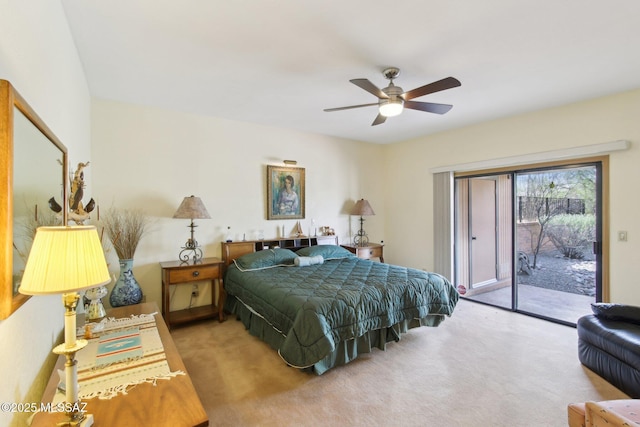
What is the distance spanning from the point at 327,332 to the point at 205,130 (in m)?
3.10

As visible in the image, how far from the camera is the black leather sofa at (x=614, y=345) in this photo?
→ 2178 mm

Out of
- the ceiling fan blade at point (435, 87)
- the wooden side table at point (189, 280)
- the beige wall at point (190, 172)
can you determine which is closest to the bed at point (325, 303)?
the wooden side table at point (189, 280)

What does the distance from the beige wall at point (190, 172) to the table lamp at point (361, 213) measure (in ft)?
1.40

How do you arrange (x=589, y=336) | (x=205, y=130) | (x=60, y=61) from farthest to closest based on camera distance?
(x=205, y=130)
(x=589, y=336)
(x=60, y=61)

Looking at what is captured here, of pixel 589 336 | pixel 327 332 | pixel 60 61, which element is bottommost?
pixel 589 336

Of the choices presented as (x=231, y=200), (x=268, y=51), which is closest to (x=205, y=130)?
(x=231, y=200)

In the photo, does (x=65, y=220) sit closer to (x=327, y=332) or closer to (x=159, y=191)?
(x=327, y=332)

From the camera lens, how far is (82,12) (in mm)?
1922

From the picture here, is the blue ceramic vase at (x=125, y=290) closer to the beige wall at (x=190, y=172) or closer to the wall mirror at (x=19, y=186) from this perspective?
the beige wall at (x=190, y=172)

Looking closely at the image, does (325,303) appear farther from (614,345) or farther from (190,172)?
(190,172)

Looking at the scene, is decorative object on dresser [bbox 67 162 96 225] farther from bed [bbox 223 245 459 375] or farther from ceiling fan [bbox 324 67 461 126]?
ceiling fan [bbox 324 67 461 126]

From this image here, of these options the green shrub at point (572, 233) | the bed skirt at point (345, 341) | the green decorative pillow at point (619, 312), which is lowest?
the bed skirt at point (345, 341)

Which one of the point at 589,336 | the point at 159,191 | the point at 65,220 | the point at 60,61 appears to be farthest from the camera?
the point at 159,191

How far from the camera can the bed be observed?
7.73ft
